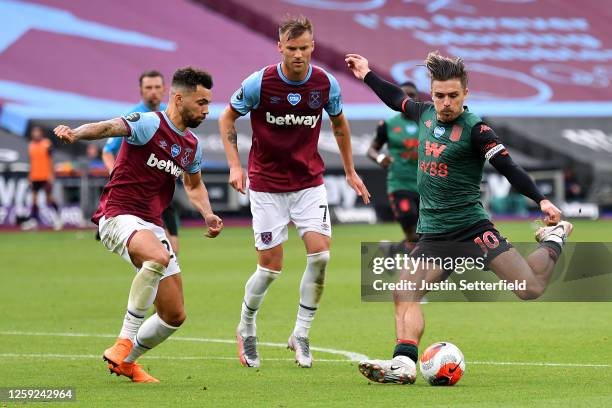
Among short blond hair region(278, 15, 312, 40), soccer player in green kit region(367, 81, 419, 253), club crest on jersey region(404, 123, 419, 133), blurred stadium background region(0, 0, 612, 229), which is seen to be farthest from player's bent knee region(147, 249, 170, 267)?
blurred stadium background region(0, 0, 612, 229)

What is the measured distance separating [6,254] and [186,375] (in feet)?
47.4

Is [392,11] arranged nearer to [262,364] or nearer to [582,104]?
[582,104]

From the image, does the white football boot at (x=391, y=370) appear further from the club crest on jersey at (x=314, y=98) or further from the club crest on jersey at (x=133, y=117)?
the club crest on jersey at (x=314, y=98)

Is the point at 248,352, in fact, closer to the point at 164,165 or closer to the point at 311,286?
the point at 311,286

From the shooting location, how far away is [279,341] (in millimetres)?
11516

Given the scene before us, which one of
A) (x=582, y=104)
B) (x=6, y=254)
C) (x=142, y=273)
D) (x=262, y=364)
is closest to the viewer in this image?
(x=142, y=273)

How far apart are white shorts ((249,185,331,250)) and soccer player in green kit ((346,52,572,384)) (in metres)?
1.48

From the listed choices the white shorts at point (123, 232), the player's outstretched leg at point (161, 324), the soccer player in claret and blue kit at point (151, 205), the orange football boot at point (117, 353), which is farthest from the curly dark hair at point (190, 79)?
the orange football boot at point (117, 353)

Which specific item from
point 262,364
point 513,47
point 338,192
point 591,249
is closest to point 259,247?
point 262,364

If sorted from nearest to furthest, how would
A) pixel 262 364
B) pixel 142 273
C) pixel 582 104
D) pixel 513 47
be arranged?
pixel 142 273 < pixel 262 364 < pixel 582 104 < pixel 513 47

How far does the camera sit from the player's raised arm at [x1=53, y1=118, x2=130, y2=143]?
794 centimetres

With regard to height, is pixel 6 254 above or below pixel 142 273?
below

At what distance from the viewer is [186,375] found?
9.20m

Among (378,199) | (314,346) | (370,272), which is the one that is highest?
(370,272)
